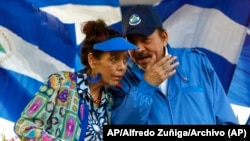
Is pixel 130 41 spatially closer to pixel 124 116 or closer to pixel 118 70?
pixel 118 70

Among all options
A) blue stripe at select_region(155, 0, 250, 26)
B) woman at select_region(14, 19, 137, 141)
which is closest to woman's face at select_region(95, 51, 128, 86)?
woman at select_region(14, 19, 137, 141)

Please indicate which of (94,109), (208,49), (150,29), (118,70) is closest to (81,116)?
(94,109)

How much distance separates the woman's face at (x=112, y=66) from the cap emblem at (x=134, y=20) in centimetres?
11

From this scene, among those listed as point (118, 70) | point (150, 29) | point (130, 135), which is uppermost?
point (150, 29)

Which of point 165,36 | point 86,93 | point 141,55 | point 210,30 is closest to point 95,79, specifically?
point 86,93

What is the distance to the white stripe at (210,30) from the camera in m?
2.33

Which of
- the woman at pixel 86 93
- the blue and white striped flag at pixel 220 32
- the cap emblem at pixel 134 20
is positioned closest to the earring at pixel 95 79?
the woman at pixel 86 93

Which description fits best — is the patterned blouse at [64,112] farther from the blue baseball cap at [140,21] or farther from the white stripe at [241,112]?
the white stripe at [241,112]

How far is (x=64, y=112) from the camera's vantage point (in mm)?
2082

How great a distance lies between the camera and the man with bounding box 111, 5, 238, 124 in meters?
2.13

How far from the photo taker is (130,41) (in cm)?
Answer: 217

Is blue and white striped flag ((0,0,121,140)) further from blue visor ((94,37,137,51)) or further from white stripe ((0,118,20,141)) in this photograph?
blue visor ((94,37,137,51))

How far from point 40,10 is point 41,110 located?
0.38 metres

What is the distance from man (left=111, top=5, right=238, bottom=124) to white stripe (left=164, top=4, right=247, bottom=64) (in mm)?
115
